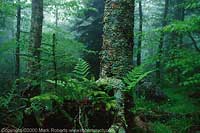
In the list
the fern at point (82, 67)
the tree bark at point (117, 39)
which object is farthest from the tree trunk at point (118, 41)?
the fern at point (82, 67)

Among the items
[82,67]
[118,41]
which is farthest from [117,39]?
[82,67]

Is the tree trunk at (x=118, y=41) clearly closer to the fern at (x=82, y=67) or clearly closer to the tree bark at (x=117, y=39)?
the tree bark at (x=117, y=39)

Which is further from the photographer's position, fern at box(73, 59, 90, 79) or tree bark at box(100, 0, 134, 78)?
tree bark at box(100, 0, 134, 78)

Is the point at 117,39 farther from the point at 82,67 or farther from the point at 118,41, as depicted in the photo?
the point at 82,67

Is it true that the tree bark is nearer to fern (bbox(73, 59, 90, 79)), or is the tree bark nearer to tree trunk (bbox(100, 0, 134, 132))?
tree trunk (bbox(100, 0, 134, 132))

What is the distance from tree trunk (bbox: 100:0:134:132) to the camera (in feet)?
19.1

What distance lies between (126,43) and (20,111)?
2282 mm

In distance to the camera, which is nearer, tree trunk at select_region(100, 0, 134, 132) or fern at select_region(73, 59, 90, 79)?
fern at select_region(73, 59, 90, 79)

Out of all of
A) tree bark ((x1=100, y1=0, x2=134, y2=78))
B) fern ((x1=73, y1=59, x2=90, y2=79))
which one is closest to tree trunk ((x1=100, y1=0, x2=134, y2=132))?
tree bark ((x1=100, y1=0, x2=134, y2=78))

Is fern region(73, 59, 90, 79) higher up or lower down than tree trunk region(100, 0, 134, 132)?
lower down

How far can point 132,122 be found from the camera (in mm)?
5719

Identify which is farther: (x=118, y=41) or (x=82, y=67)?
(x=118, y=41)

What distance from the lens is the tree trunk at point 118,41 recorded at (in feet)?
19.1

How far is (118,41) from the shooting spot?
591cm
